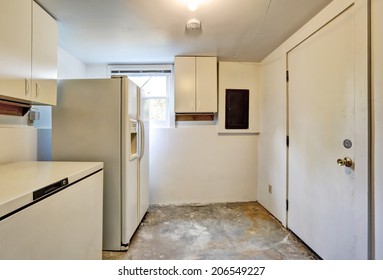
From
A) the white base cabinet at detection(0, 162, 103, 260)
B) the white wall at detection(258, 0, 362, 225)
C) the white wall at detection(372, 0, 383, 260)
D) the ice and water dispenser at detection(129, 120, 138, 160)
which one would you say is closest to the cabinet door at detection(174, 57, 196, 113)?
the ice and water dispenser at detection(129, 120, 138, 160)

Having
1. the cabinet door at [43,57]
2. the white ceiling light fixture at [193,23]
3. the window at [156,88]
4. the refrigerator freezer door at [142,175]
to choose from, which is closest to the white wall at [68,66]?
the window at [156,88]

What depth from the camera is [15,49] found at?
4.44ft

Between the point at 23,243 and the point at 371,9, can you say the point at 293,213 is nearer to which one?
the point at 371,9

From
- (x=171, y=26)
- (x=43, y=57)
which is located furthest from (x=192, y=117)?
(x=43, y=57)

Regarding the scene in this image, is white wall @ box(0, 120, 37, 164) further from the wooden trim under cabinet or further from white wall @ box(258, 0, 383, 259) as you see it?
white wall @ box(258, 0, 383, 259)

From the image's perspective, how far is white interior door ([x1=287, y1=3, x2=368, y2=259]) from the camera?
1406 millimetres

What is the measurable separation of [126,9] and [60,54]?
1.29m

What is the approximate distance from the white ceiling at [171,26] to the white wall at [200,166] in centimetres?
120

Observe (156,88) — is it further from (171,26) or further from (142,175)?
(142,175)

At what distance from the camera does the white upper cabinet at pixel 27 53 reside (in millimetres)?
1286

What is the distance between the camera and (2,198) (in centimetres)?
80

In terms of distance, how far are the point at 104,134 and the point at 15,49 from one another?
859mm

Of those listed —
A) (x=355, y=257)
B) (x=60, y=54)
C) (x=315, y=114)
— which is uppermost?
(x=60, y=54)
